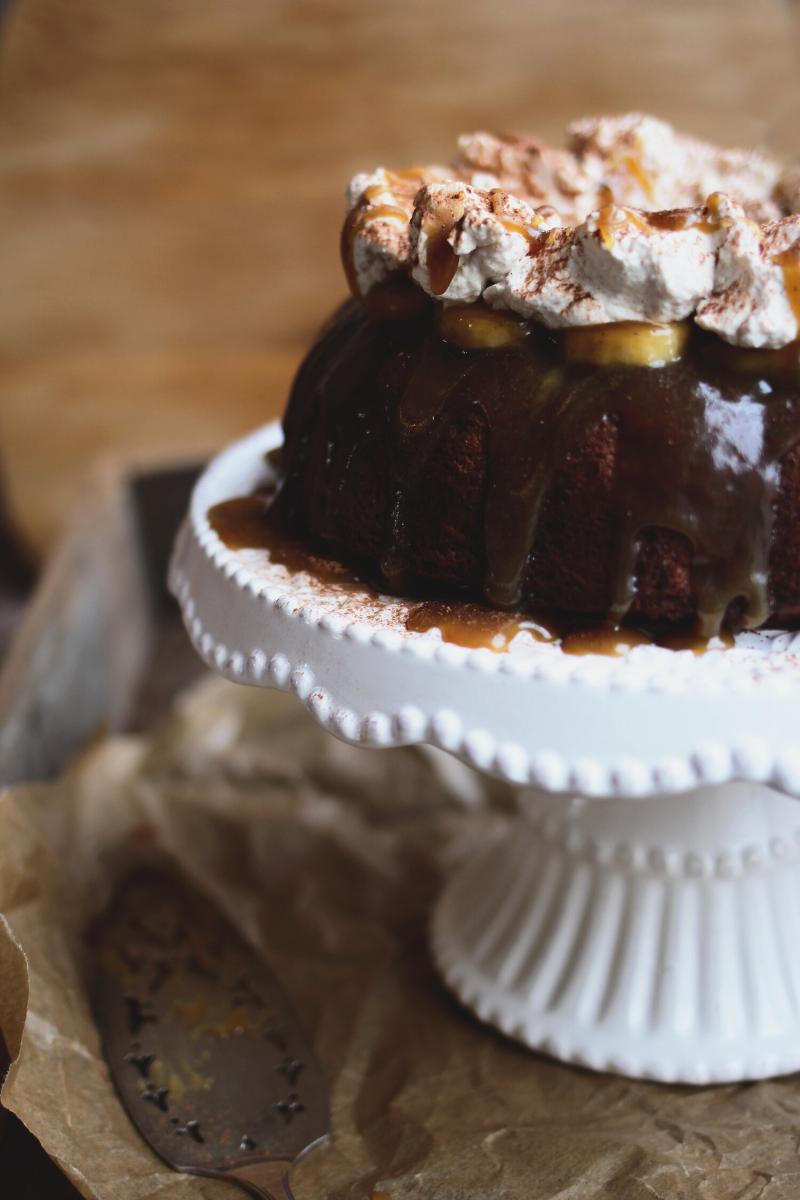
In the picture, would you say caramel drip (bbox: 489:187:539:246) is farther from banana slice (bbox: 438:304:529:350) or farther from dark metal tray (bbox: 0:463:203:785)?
dark metal tray (bbox: 0:463:203:785)

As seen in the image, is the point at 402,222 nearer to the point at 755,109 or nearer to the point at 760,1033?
the point at 760,1033

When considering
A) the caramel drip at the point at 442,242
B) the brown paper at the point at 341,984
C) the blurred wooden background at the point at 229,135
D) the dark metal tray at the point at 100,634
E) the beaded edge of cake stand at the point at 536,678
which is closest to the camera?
the beaded edge of cake stand at the point at 536,678

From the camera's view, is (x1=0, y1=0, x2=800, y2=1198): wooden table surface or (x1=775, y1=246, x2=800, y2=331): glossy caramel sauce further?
(x1=0, y1=0, x2=800, y2=1198): wooden table surface

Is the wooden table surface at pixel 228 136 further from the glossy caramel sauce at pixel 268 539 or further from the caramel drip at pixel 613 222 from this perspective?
the caramel drip at pixel 613 222

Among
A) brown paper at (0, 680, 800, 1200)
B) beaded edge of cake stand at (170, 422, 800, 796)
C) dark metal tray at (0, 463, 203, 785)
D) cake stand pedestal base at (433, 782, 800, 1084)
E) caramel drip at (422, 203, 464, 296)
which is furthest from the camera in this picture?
dark metal tray at (0, 463, 203, 785)

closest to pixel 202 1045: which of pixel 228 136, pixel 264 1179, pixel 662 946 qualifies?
pixel 264 1179

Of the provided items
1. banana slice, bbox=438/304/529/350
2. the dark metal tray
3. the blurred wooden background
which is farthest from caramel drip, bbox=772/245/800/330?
the blurred wooden background

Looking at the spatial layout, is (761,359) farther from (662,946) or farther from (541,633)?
(662,946)

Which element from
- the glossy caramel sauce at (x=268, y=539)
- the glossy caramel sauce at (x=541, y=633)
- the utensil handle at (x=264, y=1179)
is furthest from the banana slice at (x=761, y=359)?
the utensil handle at (x=264, y=1179)
